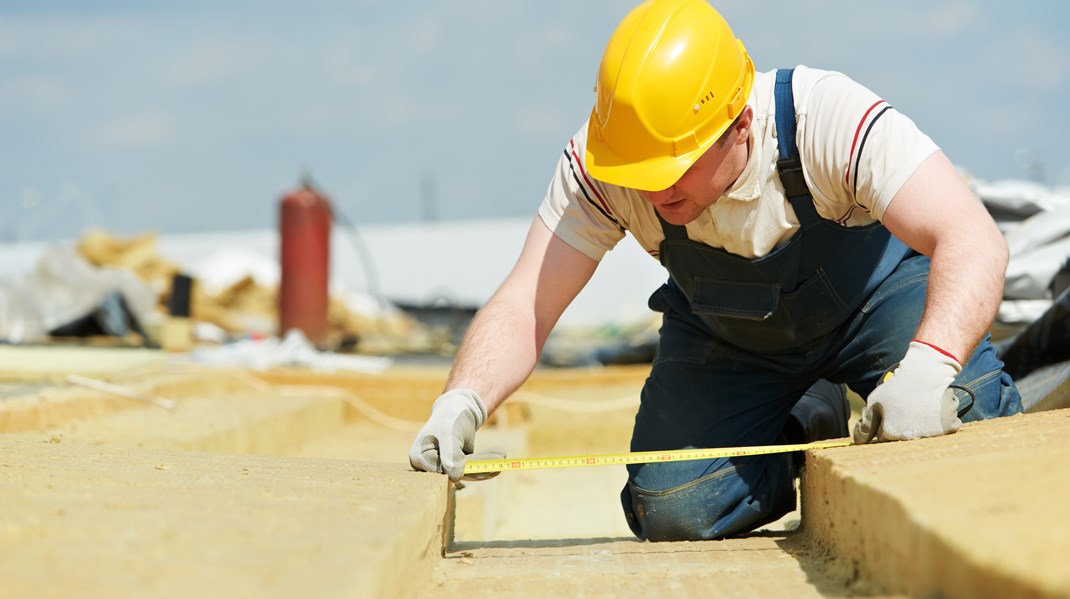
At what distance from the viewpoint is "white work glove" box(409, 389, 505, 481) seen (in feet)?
8.48

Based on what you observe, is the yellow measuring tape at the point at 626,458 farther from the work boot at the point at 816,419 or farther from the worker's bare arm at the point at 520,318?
the work boot at the point at 816,419

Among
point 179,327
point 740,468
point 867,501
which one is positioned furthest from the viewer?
point 179,327

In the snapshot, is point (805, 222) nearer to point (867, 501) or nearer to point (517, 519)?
point (867, 501)

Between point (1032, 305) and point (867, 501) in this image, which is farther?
point (1032, 305)

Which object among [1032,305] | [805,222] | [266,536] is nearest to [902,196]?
[805,222]

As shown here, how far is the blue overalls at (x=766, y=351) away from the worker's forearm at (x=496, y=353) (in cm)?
53

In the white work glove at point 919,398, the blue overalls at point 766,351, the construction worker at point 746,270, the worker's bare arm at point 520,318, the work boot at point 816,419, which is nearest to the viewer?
the white work glove at point 919,398

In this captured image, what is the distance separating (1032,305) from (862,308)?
1584mm

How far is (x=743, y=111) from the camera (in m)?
2.82

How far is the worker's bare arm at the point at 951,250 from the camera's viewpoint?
7.91ft

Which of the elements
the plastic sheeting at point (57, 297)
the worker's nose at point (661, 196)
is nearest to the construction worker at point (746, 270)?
the worker's nose at point (661, 196)

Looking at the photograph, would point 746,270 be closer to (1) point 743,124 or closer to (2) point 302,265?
(1) point 743,124

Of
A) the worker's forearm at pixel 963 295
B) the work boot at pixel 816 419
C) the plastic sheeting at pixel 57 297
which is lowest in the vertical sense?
the plastic sheeting at pixel 57 297

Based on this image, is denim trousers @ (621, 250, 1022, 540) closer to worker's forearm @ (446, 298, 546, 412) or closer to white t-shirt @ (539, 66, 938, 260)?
white t-shirt @ (539, 66, 938, 260)
